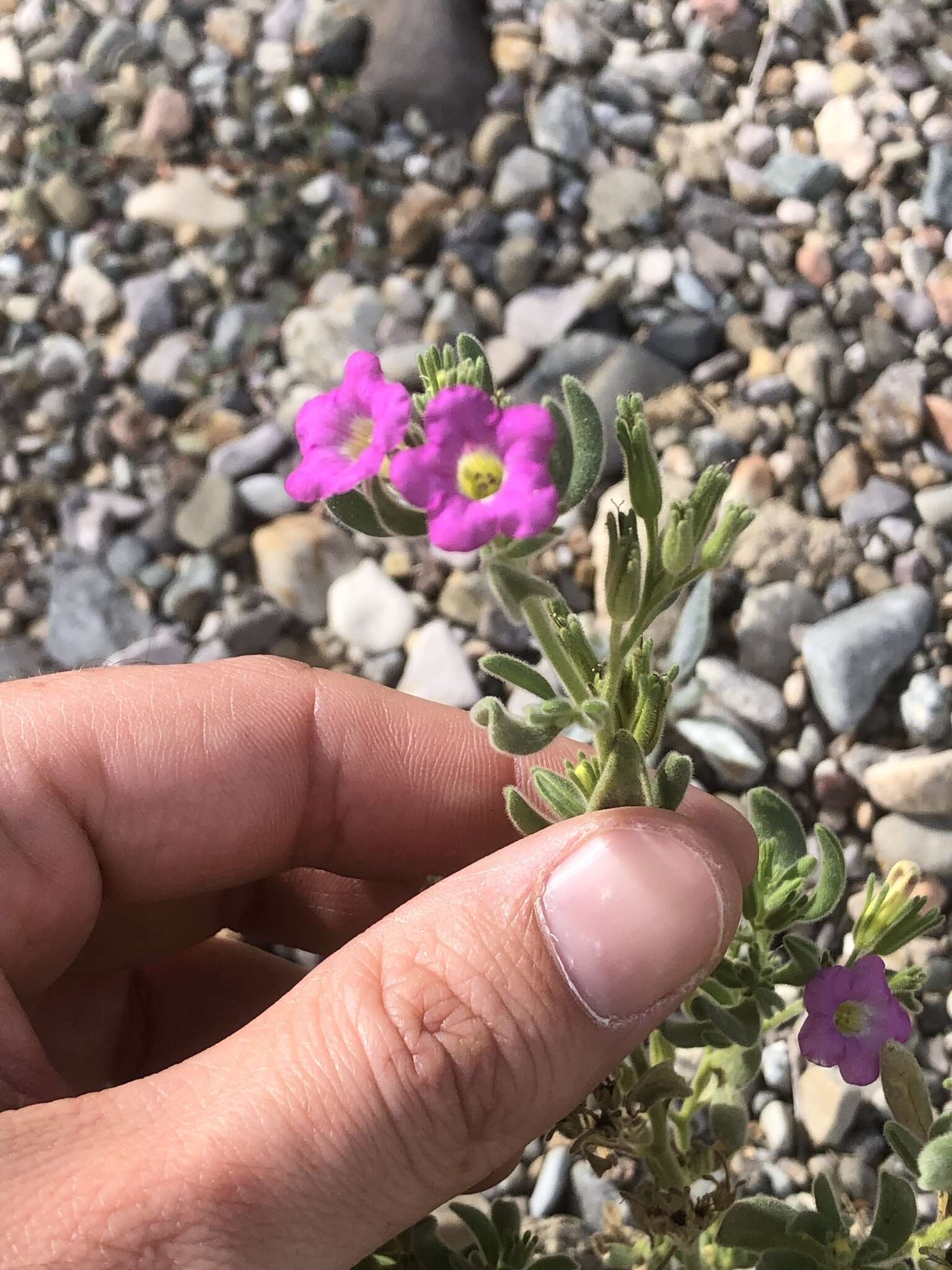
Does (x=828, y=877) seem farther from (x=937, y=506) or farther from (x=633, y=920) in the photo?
(x=937, y=506)

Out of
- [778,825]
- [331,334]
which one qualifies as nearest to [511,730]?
[778,825]

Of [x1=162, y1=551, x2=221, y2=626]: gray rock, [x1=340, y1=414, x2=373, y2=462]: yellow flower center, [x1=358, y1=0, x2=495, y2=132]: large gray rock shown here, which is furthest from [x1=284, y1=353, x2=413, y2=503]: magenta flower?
[x1=358, y1=0, x2=495, y2=132]: large gray rock

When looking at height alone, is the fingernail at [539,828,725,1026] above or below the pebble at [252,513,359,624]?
above

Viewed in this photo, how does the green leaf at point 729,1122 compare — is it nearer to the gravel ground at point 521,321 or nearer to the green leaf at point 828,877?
the green leaf at point 828,877

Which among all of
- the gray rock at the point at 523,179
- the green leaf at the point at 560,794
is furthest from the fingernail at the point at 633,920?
the gray rock at the point at 523,179

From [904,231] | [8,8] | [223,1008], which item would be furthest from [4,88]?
[223,1008]

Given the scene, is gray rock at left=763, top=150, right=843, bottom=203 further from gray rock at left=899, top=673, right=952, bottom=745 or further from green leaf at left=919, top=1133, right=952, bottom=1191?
green leaf at left=919, top=1133, right=952, bottom=1191
